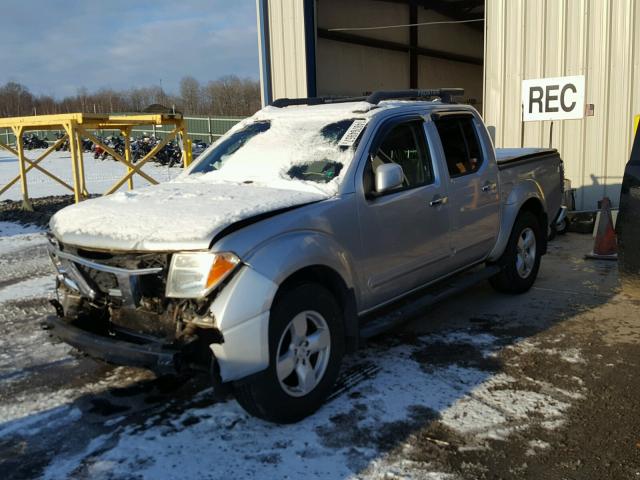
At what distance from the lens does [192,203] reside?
386 cm

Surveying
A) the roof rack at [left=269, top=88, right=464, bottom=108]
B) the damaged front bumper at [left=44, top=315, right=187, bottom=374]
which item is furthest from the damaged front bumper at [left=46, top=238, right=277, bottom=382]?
the roof rack at [left=269, top=88, right=464, bottom=108]

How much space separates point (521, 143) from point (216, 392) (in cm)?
859

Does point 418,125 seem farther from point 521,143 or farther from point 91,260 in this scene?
point 521,143

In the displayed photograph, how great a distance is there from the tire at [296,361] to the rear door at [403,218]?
0.55 metres

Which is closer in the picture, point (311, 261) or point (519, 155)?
point (311, 261)

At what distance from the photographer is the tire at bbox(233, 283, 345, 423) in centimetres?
341

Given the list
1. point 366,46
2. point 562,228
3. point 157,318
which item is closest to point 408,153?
point 157,318

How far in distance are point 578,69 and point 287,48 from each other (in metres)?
5.71

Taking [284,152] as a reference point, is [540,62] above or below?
above

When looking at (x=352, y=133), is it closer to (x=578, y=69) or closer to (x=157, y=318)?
(x=157, y=318)

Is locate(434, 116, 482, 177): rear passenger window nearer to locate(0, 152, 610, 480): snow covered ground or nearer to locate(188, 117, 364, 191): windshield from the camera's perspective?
locate(188, 117, 364, 191): windshield

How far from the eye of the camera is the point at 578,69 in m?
9.68

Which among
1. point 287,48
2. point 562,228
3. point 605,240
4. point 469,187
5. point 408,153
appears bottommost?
point 562,228

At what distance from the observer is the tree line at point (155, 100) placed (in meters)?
89.1
